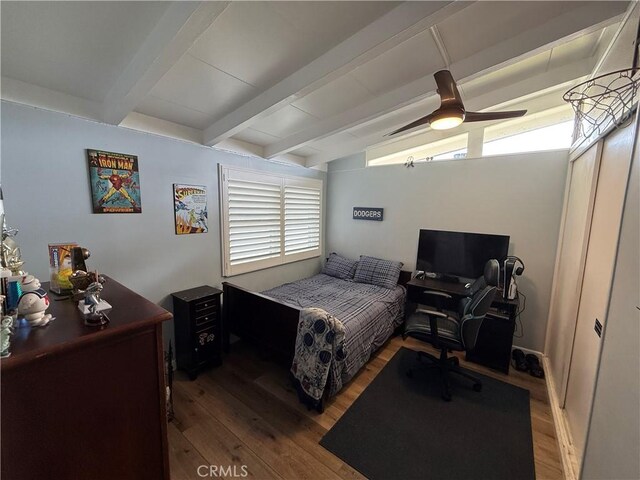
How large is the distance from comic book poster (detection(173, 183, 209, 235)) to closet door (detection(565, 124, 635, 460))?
3.07 m

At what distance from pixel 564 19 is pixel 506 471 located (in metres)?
2.83

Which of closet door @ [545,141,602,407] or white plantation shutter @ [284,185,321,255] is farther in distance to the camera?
white plantation shutter @ [284,185,321,255]

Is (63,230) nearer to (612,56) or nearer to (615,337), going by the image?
(615,337)

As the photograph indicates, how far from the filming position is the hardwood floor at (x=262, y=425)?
63.0 inches

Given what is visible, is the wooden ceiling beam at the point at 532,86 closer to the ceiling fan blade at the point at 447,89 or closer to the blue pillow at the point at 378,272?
the ceiling fan blade at the point at 447,89

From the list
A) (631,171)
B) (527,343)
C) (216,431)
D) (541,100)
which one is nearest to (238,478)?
(216,431)

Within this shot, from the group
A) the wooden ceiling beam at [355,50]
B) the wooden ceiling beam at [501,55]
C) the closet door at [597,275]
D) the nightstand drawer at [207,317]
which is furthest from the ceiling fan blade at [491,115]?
the nightstand drawer at [207,317]

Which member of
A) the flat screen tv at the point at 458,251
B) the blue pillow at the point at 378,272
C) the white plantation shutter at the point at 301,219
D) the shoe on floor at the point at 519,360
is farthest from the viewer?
the white plantation shutter at the point at 301,219

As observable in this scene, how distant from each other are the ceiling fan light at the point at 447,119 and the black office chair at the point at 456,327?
134cm

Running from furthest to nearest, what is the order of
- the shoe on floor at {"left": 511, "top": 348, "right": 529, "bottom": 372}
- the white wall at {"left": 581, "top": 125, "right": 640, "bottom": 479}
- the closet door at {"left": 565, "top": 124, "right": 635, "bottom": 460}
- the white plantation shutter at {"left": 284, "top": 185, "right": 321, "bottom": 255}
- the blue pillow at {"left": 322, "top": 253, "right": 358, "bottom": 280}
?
the blue pillow at {"left": 322, "top": 253, "right": 358, "bottom": 280} < the white plantation shutter at {"left": 284, "top": 185, "right": 321, "bottom": 255} < the shoe on floor at {"left": 511, "top": 348, "right": 529, "bottom": 372} < the closet door at {"left": 565, "top": 124, "right": 635, "bottom": 460} < the white wall at {"left": 581, "top": 125, "right": 640, "bottom": 479}

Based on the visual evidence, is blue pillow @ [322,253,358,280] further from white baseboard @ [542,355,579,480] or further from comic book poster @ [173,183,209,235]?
white baseboard @ [542,355,579,480]

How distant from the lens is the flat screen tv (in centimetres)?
290

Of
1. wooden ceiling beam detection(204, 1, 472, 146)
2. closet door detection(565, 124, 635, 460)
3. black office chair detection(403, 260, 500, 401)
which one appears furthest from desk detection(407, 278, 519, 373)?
wooden ceiling beam detection(204, 1, 472, 146)

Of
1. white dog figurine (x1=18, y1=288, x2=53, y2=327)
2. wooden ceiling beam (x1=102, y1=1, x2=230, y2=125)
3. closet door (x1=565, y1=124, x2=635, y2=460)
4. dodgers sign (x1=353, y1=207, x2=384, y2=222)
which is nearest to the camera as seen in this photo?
white dog figurine (x1=18, y1=288, x2=53, y2=327)
